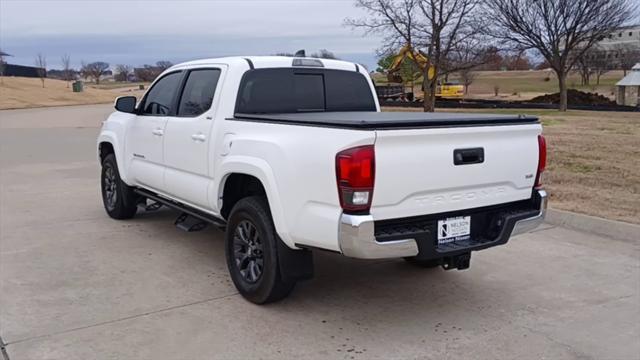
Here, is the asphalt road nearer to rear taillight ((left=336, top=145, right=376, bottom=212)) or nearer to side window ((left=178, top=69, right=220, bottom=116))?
rear taillight ((left=336, top=145, right=376, bottom=212))

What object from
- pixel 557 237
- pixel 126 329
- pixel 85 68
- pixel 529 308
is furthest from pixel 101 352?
pixel 85 68

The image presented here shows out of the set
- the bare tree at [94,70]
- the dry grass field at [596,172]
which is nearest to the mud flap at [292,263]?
the dry grass field at [596,172]

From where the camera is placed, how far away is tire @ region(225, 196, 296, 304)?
15.5 ft

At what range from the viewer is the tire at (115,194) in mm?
7621

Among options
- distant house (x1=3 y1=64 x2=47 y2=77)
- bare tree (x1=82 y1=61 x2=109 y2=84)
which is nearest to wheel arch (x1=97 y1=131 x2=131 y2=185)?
distant house (x1=3 y1=64 x2=47 y2=77)

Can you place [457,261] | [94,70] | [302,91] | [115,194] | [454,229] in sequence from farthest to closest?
[94,70] → [115,194] → [302,91] → [457,261] → [454,229]

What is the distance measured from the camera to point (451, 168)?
14.4 feet

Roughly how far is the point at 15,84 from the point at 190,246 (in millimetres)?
56856

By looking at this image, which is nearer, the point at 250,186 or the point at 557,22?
the point at 250,186

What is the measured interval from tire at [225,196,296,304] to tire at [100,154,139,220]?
2815 mm

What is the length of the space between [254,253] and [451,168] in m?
1.68

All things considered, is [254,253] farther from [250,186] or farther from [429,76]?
[429,76]

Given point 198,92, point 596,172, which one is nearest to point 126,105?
point 198,92

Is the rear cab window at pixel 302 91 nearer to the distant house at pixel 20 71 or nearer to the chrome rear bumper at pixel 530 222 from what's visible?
the chrome rear bumper at pixel 530 222
